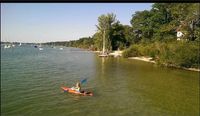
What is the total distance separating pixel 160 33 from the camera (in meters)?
58.9

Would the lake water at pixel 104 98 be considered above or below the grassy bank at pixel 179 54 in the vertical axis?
below

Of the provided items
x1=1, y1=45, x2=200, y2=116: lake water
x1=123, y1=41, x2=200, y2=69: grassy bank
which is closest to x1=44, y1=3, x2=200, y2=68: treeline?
x1=123, y1=41, x2=200, y2=69: grassy bank

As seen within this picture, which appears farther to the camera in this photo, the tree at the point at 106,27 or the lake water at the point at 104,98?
the tree at the point at 106,27

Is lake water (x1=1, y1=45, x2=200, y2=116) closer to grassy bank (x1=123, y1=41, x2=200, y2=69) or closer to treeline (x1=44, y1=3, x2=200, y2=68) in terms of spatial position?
treeline (x1=44, y1=3, x2=200, y2=68)

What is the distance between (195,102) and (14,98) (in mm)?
14193

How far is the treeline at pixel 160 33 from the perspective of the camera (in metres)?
31.5

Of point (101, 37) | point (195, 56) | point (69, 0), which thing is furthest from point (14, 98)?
point (101, 37)

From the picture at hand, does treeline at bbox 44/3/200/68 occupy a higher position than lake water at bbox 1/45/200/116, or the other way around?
treeline at bbox 44/3/200/68

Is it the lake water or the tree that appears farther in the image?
the tree

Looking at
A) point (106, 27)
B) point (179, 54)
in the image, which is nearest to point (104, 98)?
point (179, 54)

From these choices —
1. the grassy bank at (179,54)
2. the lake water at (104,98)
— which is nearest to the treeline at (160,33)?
the grassy bank at (179,54)

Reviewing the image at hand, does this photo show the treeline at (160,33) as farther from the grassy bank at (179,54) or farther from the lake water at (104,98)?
the lake water at (104,98)

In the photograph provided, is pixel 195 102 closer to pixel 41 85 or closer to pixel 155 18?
pixel 41 85

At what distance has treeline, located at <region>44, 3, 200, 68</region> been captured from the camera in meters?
31.5
